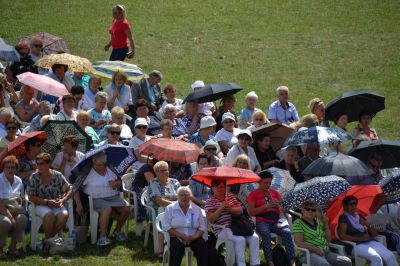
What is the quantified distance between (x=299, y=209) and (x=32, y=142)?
3941 mm

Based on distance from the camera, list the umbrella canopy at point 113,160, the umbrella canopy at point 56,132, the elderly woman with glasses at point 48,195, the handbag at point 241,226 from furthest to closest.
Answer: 1. the umbrella canopy at point 56,132
2. the umbrella canopy at point 113,160
3. the elderly woman with glasses at point 48,195
4. the handbag at point 241,226

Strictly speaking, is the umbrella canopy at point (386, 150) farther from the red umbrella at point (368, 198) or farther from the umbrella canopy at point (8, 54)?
the umbrella canopy at point (8, 54)

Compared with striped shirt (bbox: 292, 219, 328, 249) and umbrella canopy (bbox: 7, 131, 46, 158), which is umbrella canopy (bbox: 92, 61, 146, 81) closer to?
umbrella canopy (bbox: 7, 131, 46, 158)

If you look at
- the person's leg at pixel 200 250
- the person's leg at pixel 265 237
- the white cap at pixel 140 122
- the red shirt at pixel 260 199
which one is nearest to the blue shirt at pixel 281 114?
the white cap at pixel 140 122

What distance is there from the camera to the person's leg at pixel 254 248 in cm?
1418

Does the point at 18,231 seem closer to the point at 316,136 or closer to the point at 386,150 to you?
the point at 316,136

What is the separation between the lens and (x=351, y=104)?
18578 mm

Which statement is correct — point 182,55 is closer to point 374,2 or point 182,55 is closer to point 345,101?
point 374,2

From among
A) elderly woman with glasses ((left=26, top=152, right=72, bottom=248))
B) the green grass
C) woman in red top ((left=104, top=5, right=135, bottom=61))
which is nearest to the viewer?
elderly woman with glasses ((left=26, top=152, right=72, bottom=248))

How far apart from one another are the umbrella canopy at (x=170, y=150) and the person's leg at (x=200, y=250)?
1.90 meters

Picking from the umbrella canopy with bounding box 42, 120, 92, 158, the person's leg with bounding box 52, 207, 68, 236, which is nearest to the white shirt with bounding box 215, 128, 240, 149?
the umbrella canopy with bounding box 42, 120, 92, 158

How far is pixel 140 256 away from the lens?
48.3ft

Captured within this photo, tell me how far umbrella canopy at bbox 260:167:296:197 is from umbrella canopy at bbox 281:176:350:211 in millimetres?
819

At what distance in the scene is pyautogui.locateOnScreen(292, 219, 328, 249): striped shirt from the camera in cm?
1413
